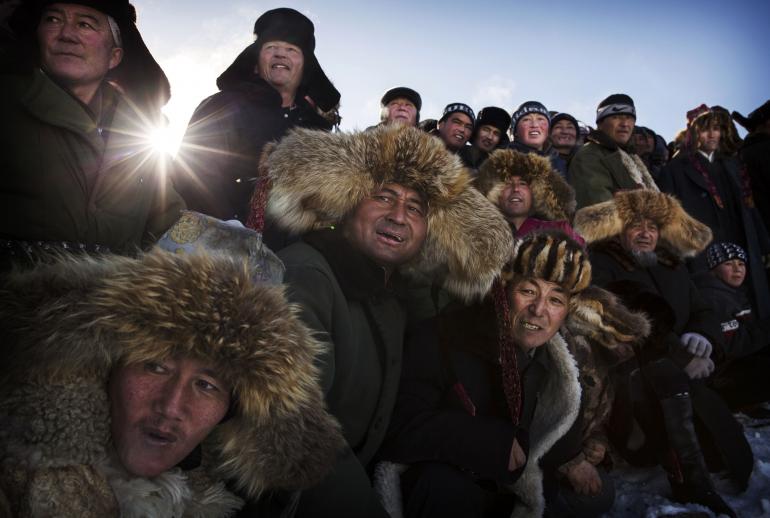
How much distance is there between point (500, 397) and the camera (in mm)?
2404

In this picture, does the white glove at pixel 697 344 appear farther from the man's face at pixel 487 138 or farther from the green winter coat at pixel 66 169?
the green winter coat at pixel 66 169

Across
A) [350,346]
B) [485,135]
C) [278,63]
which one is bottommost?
[350,346]

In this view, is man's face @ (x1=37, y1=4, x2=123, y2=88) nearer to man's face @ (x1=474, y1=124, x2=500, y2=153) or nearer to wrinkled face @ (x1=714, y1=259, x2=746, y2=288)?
man's face @ (x1=474, y1=124, x2=500, y2=153)

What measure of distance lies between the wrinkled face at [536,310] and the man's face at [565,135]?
3823 mm

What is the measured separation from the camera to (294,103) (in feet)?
11.0

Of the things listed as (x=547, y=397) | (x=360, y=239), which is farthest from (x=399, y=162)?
(x=547, y=397)

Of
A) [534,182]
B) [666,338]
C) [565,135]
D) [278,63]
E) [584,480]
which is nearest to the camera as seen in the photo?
[584,480]

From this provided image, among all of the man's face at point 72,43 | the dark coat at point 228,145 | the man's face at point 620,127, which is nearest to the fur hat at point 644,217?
the man's face at point 620,127

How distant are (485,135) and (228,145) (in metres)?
3.08

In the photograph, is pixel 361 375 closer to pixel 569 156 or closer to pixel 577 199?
pixel 577 199

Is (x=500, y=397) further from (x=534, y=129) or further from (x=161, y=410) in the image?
(x=534, y=129)

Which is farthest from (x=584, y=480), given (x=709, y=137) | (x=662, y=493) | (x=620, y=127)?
(x=709, y=137)

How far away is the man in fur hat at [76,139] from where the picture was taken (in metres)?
1.71

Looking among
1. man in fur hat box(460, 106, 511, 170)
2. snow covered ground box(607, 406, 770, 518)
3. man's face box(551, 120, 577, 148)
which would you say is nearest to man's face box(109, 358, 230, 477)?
snow covered ground box(607, 406, 770, 518)
